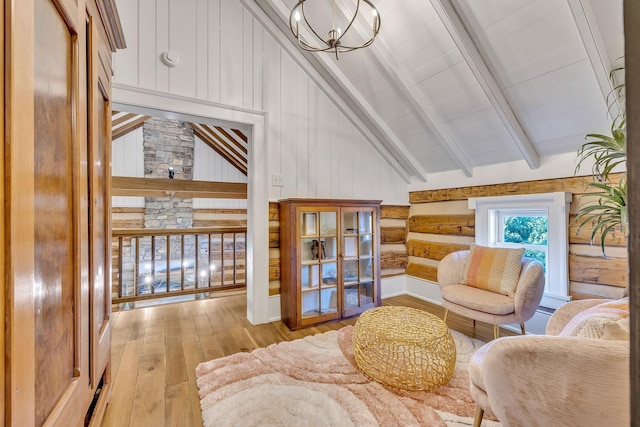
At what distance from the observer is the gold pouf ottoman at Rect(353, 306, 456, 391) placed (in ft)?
5.37

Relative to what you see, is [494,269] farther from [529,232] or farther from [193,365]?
[193,365]

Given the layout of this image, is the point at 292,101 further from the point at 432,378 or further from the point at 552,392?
the point at 552,392

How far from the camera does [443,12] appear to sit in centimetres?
184

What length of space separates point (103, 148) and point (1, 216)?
1138 millimetres

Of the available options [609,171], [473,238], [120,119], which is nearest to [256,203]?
[473,238]

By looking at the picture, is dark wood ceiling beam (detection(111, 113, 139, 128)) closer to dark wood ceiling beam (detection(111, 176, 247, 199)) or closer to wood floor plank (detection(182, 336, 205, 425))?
dark wood ceiling beam (detection(111, 176, 247, 199))

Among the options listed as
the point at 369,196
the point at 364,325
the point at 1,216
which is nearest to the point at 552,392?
the point at 364,325

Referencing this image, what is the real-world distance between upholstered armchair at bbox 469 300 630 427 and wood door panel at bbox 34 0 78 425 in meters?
1.31

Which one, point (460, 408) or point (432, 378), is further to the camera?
point (432, 378)

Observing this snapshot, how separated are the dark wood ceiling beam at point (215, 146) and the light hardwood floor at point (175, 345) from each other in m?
4.58

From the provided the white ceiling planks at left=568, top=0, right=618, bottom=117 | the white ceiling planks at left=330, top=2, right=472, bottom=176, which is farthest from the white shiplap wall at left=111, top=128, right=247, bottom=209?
the white ceiling planks at left=568, top=0, right=618, bottom=117

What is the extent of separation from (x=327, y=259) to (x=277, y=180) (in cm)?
95

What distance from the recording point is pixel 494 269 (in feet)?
7.54

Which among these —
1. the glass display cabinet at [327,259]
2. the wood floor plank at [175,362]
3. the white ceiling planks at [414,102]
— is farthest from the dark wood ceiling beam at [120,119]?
the white ceiling planks at [414,102]
